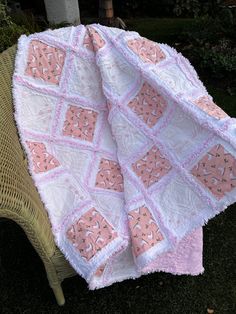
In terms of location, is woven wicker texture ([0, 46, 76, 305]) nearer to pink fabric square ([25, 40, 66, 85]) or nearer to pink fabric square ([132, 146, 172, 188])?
pink fabric square ([25, 40, 66, 85])

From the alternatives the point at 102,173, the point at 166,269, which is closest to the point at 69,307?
the point at 166,269

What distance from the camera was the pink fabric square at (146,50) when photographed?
202 cm

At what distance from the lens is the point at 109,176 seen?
6.49 feet

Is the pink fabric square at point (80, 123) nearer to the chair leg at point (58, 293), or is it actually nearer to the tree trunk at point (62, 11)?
the chair leg at point (58, 293)

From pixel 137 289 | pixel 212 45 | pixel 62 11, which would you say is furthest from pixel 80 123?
pixel 62 11

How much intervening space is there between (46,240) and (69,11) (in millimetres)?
2992

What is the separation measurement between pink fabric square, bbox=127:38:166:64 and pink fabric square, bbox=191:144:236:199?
1.90ft

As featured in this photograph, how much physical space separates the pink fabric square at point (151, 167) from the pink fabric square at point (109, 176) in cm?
9

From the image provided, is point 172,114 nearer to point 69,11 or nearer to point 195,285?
point 195,285

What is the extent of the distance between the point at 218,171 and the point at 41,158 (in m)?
0.81

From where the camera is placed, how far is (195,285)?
6.59ft

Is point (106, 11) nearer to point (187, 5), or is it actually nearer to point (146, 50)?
point (187, 5)

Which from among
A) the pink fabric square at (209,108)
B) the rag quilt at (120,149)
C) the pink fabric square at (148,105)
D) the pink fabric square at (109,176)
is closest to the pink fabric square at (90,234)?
the rag quilt at (120,149)

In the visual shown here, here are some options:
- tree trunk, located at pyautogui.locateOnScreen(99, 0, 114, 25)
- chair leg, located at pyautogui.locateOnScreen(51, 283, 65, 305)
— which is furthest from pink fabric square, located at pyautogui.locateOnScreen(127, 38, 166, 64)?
tree trunk, located at pyautogui.locateOnScreen(99, 0, 114, 25)
